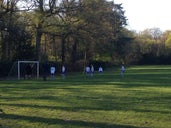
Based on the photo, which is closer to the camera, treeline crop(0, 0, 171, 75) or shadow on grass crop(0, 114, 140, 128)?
shadow on grass crop(0, 114, 140, 128)

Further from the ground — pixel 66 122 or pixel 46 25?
pixel 46 25

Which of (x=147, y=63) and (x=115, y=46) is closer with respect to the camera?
(x=115, y=46)

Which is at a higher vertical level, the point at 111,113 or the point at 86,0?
the point at 86,0

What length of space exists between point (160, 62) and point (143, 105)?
118 m

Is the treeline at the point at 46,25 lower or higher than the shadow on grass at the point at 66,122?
higher

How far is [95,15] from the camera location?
6438 centimetres

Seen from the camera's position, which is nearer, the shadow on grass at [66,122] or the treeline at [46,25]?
the shadow on grass at [66,122]

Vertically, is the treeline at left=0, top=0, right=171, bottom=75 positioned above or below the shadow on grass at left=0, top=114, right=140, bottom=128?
above

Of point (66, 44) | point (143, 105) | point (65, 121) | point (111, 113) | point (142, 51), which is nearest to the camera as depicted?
point (65, 121)

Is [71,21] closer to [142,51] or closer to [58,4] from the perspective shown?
[58,4]

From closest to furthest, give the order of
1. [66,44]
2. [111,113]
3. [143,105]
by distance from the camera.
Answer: [111,113], [143,105], [66,44]

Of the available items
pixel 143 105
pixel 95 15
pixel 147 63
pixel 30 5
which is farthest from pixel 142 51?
pixel 143 105

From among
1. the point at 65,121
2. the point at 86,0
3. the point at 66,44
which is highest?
the point at 86,0

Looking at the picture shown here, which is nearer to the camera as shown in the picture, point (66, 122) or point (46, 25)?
point (66, 122)
